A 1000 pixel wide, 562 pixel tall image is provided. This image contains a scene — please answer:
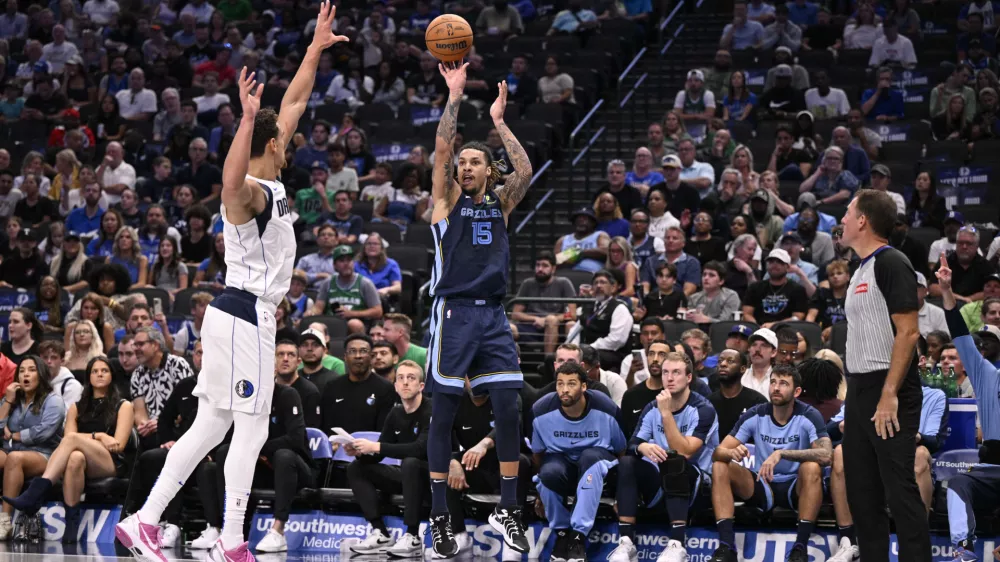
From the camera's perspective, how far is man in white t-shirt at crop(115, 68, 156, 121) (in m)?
19.4

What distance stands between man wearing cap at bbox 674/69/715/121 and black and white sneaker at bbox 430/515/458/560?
10.0 metres

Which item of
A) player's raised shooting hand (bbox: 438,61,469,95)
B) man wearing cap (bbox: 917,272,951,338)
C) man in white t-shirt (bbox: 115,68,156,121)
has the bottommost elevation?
man wearing cap (bbox: 917,272,951,338)

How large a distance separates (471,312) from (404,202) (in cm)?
845

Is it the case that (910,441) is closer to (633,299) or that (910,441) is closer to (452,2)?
(633,299)

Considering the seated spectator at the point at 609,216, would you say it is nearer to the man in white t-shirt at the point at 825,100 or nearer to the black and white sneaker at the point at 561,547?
the man in white t-shirt at the point at 825,100

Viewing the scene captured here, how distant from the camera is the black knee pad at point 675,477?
29.2 ft

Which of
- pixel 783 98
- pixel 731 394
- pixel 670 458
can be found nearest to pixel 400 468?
pixel 670 458

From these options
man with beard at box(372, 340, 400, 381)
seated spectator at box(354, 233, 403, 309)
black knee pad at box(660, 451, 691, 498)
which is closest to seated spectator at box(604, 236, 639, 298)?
seated spectator at box(354, 233, 403, 309)

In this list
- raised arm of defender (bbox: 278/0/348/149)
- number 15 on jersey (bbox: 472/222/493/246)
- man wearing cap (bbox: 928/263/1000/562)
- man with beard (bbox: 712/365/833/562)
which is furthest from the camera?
man with beard (bbox: 712/365/833/562)

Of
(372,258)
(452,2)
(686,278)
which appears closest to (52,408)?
(372,258)

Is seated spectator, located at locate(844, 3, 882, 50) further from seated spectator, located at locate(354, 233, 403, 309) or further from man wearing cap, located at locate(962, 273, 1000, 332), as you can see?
seated spectator, located at locate(354, 233, 403, 309)

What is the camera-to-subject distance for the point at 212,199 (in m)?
16.8

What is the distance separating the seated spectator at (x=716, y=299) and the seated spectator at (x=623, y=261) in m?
0.66

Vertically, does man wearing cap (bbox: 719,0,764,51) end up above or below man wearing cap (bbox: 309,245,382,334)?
above
